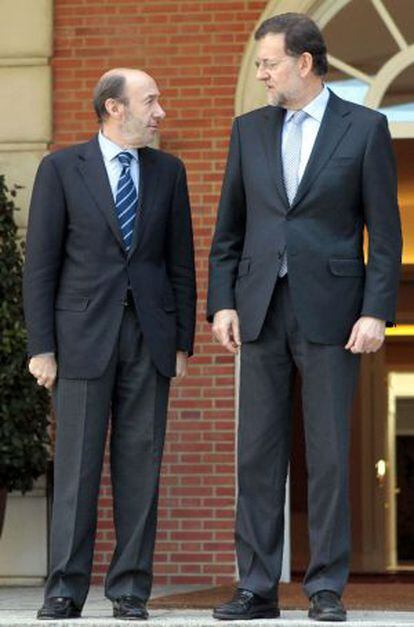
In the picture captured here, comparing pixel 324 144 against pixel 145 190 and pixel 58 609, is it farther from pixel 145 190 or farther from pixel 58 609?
pixel 58 609

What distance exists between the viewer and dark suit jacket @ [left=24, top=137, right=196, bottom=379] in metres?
6.01

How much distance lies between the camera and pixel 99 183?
20.0 feet

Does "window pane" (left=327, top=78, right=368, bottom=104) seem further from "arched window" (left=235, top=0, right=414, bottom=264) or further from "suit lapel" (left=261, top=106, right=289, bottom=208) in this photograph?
"suit lapel" (left=261, top=106, right=289, bottom=208)

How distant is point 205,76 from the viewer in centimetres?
897

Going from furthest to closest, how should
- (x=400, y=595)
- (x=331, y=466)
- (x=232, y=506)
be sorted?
(x=232, y=506), (x=400, y=595), (x=331, y=466)

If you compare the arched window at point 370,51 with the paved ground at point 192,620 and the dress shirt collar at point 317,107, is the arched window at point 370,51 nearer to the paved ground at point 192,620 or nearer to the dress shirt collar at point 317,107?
the dress shirt collar at point 317,107

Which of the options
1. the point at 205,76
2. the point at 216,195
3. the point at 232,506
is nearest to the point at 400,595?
the point at 232,506

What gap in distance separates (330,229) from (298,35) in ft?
2.13

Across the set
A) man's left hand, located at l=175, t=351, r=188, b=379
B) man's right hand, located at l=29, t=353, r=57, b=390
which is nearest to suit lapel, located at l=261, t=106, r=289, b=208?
man's left hand, located at l=175, t=351, r=188, b=379

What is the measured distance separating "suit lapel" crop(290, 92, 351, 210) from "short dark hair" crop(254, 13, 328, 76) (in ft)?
0.54

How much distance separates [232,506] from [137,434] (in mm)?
2850

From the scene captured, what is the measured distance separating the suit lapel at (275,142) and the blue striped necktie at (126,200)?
1.68 feet

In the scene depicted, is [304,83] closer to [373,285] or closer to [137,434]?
[373,285]

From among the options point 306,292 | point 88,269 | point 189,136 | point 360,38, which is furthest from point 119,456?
point 360,38
